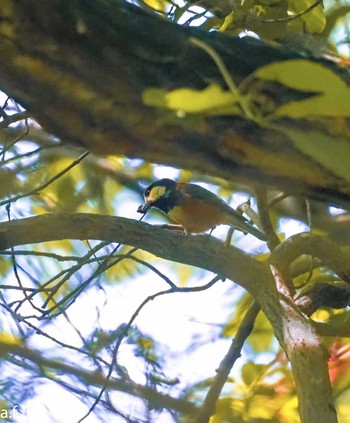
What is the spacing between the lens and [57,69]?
0.44 metres

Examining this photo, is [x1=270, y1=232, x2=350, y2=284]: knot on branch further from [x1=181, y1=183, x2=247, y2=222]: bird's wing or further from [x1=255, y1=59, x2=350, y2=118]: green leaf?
[x1=255, y1=59, x2=350, y2=118]: green leaf

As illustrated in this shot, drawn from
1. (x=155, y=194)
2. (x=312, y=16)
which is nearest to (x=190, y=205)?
(x=155, y=194)

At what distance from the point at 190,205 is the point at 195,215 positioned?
5cm

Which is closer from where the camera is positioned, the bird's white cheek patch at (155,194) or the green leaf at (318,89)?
the green leaf at (318,89)

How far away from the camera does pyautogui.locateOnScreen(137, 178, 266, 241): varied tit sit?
2205 millimetres

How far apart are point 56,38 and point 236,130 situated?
0.13m

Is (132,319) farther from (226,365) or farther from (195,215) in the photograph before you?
(195,215)

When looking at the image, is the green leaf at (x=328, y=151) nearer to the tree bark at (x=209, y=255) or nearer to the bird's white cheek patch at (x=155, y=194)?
the tree bark at (x=209, y=255)

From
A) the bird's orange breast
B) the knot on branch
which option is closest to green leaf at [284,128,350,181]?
the knot on branch

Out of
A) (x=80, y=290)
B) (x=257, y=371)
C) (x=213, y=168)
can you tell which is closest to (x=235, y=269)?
(x=257, y=371)

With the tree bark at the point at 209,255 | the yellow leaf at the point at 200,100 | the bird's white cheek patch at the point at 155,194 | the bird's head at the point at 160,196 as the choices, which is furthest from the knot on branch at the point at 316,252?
the yellow leaf at the point at 200,100

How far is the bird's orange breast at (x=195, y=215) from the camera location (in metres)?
2.36

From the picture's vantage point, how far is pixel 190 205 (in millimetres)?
2521

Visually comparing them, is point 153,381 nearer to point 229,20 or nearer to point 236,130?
point 229,20
